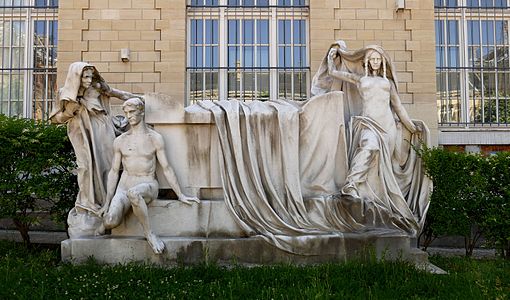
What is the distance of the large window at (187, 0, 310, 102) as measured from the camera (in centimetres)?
1012

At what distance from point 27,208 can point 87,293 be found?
2.89 m

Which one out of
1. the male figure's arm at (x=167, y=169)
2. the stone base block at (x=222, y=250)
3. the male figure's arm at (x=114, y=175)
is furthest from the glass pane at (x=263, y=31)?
the stone base block at (x=222, y=250)

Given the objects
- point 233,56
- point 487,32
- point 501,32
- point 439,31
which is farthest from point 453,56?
point 233,56

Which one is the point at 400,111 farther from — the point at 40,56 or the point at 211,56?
the point at 40,56

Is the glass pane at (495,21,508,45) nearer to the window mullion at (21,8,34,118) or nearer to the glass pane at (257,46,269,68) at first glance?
the glass pane at (257,46,269,68)

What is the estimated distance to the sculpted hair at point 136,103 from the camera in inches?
195

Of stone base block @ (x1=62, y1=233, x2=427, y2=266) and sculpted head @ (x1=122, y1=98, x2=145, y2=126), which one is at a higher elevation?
sculpted head @ (x1=122, y1=98, x2=145, y2=126)

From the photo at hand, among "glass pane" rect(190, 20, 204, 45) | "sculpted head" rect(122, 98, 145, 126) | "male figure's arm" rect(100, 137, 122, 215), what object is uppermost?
"glass pane" rect(190, 20, 204, 45)

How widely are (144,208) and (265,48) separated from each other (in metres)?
6.29

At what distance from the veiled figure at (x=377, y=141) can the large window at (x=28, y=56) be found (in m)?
6.89

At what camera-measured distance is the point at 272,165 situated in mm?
5230

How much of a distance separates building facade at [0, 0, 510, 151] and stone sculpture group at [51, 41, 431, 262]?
432 cm

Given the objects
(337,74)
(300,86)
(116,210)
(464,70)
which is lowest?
(116,210)

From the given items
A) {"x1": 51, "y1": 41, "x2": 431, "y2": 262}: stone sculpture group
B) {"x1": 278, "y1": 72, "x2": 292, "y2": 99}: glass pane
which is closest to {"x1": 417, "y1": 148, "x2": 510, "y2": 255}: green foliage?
{"x1": 51, "y1": 41, "x2": 431, "y2": 262}: stone sculpture group
